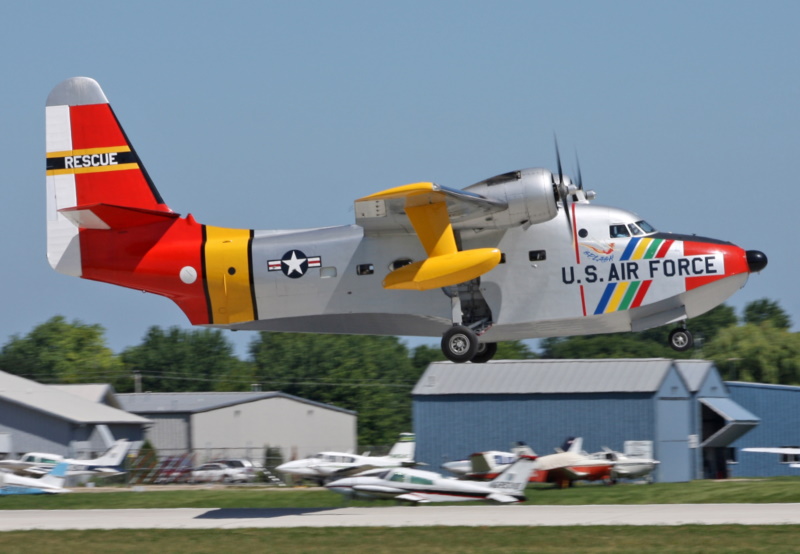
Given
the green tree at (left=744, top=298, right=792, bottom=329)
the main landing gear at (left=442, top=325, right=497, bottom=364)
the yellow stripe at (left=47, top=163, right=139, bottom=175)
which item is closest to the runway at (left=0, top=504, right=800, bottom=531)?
the main landing gear at (left=442, top=325, right=497, bottom=364)

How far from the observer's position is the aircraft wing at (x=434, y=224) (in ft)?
58.9

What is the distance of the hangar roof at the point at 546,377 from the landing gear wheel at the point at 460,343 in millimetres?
18531

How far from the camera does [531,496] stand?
28.3 m

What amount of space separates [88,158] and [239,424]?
31294 mm

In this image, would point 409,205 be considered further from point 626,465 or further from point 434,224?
point 626,465

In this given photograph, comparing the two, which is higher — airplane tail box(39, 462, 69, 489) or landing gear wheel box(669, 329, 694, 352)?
landing gear wheel box(669, 329, 694, 352)

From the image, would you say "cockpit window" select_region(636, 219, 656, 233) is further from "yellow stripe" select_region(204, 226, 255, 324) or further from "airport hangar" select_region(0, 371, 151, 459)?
"airport hangar" select_region(0, 371, 151, 459)

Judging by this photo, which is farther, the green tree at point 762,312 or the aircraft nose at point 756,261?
the green tree at point 762,312

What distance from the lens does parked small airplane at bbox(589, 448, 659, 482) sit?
32.5 meters

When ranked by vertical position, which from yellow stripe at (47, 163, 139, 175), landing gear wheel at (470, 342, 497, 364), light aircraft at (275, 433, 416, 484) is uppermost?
yellow stripe at (47, 163, 139, 175)

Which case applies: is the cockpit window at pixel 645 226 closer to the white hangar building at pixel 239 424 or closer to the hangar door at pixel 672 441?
the hangar door at pixel 672 441

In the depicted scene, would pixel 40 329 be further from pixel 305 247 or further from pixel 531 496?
pixel 305 247

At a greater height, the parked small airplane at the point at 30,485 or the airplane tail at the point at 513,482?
the airplane tail at the point at 513,482

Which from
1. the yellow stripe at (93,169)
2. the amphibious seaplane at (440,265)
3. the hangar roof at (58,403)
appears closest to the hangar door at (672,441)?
the amphibious seaplane at (440,265)
